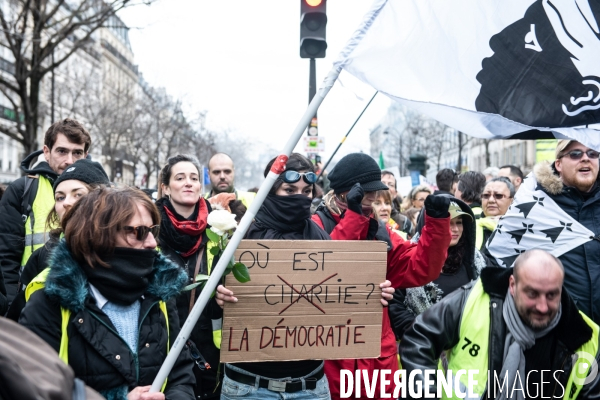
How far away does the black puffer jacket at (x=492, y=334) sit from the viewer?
317cm

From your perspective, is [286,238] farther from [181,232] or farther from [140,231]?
[140,231]

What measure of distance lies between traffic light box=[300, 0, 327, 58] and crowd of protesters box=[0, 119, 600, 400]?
258cm

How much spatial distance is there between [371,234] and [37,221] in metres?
2.41

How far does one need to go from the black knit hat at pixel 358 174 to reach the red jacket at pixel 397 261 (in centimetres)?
25

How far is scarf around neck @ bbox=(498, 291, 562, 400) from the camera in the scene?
3.13 m

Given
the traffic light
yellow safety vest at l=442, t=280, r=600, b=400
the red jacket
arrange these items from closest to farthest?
yellow safety vest at l=442, t=280, r=600, b=400
the red jacket
the traffic light

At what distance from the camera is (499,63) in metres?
3.13

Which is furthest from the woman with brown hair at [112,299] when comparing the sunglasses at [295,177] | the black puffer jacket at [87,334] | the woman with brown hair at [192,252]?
the sunglasses at [295,177]

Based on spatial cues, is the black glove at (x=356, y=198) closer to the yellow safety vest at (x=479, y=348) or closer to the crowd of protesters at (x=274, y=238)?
the crowd of protesters at (x=274, y=238)

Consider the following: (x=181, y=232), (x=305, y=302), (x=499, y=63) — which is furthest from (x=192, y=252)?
(x=499, y=63)

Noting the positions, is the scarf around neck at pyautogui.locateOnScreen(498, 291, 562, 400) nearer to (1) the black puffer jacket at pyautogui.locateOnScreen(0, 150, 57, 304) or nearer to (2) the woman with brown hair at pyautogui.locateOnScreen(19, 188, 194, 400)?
(2) the woman with brown hair at pyautogui.locateOnScreen(19, 188, 194, 400)

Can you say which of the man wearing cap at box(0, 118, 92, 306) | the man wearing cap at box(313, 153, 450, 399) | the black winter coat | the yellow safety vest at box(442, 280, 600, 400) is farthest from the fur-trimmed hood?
the man wearing cap at box(0, 118, 92, 306)

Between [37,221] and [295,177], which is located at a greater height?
[295,177]

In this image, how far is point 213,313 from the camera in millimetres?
3553
